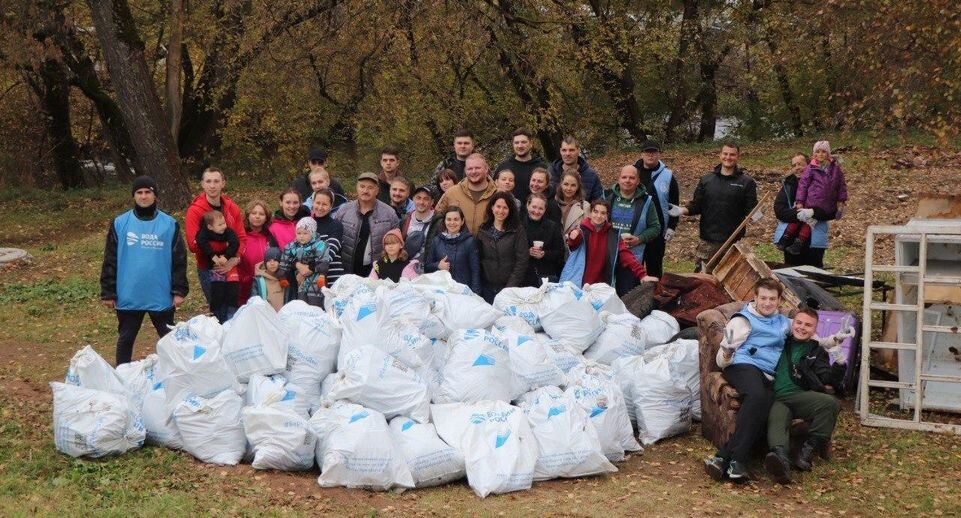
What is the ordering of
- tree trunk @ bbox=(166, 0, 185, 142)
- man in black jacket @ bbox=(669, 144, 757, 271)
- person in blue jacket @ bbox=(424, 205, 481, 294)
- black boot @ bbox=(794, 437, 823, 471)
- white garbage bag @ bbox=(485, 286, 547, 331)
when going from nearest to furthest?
black boot @ bbox=(794, 437, 823, 471) < white garbage bag @ bbox=(485, 286, 547, 331) < person in blue jacket @ bbox=(424, 205, 481, 294) < man in black jacket @ bbox=(669, 144, 757, 271) < tree trunk @ bbox=(166, 0, 185, 142)

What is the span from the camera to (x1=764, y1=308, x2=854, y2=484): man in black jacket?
6289 mm

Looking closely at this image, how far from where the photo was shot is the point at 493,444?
5.96 metres

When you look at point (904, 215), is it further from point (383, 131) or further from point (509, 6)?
point (383, 131)

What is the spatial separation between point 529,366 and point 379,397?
1096 millimetres

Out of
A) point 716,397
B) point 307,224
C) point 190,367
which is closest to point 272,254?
point 307,224

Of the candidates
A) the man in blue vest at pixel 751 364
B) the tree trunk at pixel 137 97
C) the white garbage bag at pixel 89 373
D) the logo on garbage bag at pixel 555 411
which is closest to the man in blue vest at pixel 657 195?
the man in blue vest at pixel 751 364

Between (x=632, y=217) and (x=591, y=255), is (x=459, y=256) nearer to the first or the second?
(x=591, y=255)

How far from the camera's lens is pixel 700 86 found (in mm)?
22953

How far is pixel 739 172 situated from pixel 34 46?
1305 cm

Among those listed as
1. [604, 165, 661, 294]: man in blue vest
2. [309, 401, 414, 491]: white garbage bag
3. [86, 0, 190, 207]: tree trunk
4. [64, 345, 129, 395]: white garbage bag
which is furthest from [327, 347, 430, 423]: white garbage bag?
[86, 0, 190, 207]: tree trunk

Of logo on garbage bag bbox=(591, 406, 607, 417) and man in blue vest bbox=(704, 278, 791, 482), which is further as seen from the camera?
logo on garbage bag bbox=(591, 406, 607, 417)

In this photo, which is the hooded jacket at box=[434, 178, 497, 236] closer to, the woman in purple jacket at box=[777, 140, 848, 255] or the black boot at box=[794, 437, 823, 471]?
the woman in purple jacket at box=[777, 140, 848, 255]

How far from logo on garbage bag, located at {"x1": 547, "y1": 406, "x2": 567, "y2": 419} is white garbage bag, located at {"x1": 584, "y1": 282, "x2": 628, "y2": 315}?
1495 mm

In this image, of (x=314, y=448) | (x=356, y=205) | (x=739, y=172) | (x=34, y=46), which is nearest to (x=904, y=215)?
(x=739, y=172)
